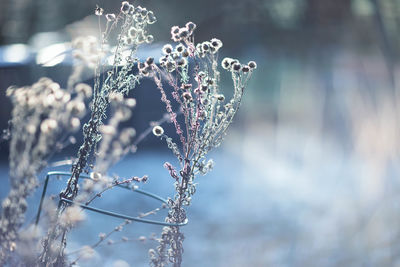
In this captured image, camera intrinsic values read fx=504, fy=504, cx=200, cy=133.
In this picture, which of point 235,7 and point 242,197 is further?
point 235,7

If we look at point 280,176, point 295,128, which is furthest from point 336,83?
point 280,176

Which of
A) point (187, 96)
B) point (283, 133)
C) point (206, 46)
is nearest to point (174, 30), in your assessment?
point (206, 46)

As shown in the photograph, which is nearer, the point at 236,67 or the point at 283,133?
the point at 236,67

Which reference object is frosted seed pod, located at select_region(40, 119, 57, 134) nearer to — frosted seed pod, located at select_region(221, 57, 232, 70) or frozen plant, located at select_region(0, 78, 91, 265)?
frozen plant, located at select_region(0, 78, 91, 265)

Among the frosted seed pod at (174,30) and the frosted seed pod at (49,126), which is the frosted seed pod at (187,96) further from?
the frosted seed pod at (49,126)

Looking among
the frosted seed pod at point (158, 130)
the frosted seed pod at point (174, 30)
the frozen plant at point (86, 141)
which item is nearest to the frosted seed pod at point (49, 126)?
the frozen plant at point (86, 141)

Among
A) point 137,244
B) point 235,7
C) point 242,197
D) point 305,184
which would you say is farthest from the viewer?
point 235,7

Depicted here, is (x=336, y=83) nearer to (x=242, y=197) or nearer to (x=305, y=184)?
(x=305, y=184)

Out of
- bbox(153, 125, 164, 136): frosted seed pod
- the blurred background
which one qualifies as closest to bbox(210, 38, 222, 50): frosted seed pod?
bbox(153, 125, 164, 136): frosted seed pod

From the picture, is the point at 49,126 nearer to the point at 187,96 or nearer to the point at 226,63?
the point at 187,96
